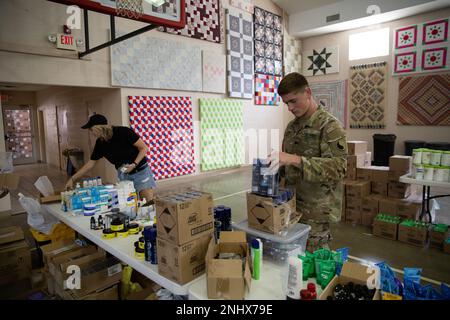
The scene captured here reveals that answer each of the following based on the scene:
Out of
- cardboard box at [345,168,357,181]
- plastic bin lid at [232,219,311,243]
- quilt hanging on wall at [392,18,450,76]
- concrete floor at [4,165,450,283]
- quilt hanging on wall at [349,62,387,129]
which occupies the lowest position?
concrete floor at [4,165,450,283]

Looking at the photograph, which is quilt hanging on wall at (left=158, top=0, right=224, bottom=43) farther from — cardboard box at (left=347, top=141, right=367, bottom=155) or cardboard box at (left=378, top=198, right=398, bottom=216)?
cardboard box at (left=378, top=198, right=398, bottom=216)

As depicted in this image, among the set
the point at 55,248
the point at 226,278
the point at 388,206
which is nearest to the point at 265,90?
the point at 388,206

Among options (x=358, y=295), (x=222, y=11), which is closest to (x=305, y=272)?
(x=358, y=295)

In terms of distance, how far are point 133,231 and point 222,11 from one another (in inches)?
259

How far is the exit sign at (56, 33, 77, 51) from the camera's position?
467 centimetres

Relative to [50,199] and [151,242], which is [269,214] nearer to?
[151,242]

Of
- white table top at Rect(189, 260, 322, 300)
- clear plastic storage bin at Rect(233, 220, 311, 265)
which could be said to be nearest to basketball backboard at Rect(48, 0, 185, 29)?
clear plastic storage bin at Rect(233, 220, 311, 265)

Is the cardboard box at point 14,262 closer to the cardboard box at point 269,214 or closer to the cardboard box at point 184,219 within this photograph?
the cardboard box at point 184,219

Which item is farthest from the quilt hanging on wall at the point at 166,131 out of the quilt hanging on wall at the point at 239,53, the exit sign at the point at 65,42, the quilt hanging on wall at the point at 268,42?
the quilt hanging on wall at the point at 268,42

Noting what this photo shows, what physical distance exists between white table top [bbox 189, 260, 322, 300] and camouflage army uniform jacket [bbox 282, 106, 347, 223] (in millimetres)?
516

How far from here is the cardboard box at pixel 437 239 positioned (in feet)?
10.5

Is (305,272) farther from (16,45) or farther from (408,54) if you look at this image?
(408,54)

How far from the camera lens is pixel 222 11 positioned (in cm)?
711

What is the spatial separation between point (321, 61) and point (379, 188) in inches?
230
